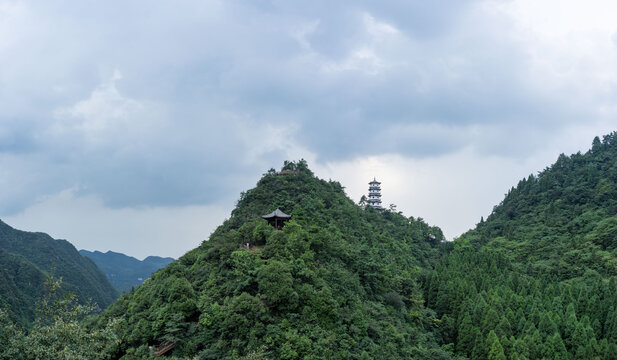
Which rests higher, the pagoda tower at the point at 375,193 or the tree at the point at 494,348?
the pagoda tower at the point at 375,193

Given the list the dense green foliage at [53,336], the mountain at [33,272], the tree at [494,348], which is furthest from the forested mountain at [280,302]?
the mountain at [33,272]

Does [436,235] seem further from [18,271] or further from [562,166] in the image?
[18,271]

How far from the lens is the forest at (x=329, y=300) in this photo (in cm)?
1692

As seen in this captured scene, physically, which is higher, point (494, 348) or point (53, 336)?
point (53, 336)

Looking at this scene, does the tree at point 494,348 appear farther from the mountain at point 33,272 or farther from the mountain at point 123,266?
the mountain at point 123,266

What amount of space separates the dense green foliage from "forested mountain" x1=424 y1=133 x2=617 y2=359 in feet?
65.6

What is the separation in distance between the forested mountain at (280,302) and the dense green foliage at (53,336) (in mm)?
6736

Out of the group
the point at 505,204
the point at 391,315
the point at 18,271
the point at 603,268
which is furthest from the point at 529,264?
the point at 18,271

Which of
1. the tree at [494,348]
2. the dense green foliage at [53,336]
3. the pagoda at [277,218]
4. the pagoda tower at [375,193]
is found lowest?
the tree at [494,348]

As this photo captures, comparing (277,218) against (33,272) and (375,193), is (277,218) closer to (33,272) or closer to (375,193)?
(375,193)

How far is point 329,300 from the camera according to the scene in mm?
18828

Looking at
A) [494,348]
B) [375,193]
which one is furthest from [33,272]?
[494,348]

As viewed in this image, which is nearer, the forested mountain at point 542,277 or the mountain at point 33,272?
the forested mountain at point 542,277

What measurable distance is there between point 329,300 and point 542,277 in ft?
69.2
